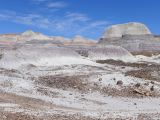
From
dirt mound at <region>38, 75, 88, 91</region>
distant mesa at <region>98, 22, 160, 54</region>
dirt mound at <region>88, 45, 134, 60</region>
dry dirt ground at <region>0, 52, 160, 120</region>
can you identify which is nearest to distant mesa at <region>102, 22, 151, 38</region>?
distant mesa at <region>98, 22, 160, 54</region>

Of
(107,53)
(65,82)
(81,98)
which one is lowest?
(81,98)

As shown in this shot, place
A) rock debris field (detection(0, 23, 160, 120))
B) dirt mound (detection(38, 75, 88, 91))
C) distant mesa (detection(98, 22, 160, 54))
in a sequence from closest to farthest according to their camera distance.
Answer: rock debris field (detection(0, 23, 160, 120))
dirt mound (detection(38, 75, 88, 91))
distant mesa (detection(98, 22, 160, 54))

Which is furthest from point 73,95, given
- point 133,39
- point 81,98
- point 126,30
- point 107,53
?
point 126,30

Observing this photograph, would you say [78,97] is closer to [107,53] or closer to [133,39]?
[107,53]

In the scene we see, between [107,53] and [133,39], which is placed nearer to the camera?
[107,53]

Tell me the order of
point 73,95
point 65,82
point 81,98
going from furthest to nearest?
point 65,82 → point 73,95 → point 81,98

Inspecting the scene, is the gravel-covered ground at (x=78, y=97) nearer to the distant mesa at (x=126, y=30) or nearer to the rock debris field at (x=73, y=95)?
the rock debris field at (x=73, y=95)

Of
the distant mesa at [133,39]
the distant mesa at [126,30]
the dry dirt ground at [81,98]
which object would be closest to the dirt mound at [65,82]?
the dry dirt ground at [81,98]

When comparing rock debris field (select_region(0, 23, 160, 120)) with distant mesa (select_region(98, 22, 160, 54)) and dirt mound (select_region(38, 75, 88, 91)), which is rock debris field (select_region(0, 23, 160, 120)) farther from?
distant mesa (select_region(98, 22, 160, 54))

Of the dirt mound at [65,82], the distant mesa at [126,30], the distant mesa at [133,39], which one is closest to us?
the dirt mound at [65,82]

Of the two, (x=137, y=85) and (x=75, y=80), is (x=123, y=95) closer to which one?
(x=137, y=85)

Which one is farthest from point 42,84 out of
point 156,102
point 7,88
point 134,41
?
point 134,41

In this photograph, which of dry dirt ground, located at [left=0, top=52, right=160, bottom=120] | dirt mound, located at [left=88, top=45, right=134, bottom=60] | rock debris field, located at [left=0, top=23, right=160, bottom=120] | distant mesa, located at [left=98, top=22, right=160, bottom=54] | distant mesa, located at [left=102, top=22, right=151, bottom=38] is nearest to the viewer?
dry dirt ground, located at [left=0, top=52, right=160, bottom=120]

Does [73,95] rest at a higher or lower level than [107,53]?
lower
